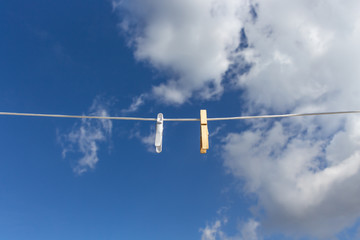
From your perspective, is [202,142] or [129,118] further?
[129,118]

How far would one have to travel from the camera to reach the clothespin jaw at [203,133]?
675cm

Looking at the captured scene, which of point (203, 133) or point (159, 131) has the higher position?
point (159, 131)

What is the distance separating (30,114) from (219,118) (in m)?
5.97

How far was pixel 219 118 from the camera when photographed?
8.04 metres

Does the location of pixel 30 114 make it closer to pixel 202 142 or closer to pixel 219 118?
pixel 202 142

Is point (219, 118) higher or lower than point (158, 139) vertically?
higher

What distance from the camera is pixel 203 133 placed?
6883 millimetres

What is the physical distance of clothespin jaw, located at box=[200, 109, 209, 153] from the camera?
6746 mm

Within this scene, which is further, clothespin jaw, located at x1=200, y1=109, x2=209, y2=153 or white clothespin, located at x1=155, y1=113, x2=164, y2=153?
white clothespin, located at x1=155, y1=113, x2=164, y2=153

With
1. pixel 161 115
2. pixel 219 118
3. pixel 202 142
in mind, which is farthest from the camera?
pixel 219 118

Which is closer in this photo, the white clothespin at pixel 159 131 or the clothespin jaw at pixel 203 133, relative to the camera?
the clothespin jaw at pixel 203 133

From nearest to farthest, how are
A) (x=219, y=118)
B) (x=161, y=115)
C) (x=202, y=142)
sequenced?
(x=202, y=142) < (x=161, y=115) < (x=219, y=118)

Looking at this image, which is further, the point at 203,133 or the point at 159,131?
the point at 159,131

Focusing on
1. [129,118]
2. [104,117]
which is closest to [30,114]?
[104,117]
